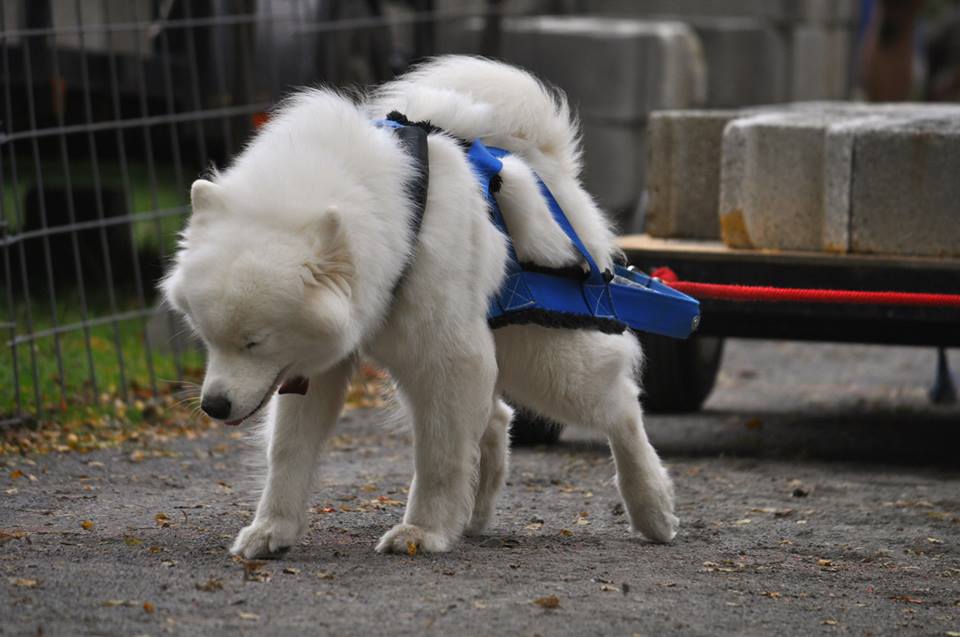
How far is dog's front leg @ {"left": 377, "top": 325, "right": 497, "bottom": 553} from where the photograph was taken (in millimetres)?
4004

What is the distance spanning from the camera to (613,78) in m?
11.3

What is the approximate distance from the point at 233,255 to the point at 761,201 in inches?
112

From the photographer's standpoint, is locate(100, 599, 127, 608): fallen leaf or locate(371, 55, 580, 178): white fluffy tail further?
locate(371, 55, 580, 178): white fluffy tail

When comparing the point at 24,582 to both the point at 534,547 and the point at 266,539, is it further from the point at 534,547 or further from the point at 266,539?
the point at 534,547

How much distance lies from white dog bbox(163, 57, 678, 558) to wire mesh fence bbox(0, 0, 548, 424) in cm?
240

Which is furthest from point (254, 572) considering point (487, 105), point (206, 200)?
point (487, 105)

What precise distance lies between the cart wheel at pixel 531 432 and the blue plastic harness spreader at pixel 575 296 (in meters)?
1.56

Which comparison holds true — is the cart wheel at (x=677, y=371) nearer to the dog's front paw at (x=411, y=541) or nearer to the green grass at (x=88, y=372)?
the green grass at (x=88, y=372)

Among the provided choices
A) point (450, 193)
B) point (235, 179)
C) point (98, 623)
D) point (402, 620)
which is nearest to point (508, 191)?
point (450, 193)

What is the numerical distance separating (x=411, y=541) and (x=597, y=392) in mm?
702

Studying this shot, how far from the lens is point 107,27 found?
6715 mm

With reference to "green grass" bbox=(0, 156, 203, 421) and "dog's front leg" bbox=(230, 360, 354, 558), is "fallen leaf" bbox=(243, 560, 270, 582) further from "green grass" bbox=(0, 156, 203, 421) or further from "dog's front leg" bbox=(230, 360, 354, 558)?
"green grass" bbox=(0, 156, 203, 421)

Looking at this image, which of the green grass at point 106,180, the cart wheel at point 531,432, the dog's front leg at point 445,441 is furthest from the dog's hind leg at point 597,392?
the green grass at point 106,180

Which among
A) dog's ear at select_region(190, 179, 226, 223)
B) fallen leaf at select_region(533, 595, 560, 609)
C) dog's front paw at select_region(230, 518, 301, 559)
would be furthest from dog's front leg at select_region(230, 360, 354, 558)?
fallen leaf at select_region(533, 595, 560, 609)
